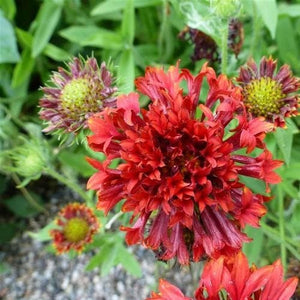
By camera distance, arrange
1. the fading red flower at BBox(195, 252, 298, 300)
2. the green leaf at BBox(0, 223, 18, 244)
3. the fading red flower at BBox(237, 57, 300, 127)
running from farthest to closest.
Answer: the green leaf at BBox(0, 223, 18, 244)
the fading red flower at BBox(237, 57, 300, 127)
the fading red flower at BBox(195, 252, 298, 300)

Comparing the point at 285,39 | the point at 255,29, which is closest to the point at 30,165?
the point at 255,29

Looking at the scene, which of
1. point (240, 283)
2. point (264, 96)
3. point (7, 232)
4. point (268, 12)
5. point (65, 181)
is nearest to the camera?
point (240, 283)

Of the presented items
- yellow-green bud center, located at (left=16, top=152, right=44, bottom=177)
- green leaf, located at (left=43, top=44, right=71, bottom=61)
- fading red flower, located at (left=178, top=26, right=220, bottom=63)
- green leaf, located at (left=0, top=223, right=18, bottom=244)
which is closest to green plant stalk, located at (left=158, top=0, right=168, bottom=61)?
fading red flower, located at (left=178, top=26, right=220, bottom=63)

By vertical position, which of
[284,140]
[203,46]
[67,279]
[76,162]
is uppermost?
[203,46]

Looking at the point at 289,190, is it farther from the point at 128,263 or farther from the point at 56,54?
the point at 56,54

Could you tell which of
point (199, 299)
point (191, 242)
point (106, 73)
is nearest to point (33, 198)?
point (106, 73)

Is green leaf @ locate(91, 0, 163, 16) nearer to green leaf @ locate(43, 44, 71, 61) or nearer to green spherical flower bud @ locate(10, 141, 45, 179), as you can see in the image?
green leaf @ locate(43, 44, 71, 61)

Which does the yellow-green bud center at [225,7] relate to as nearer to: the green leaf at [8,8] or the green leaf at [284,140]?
the green leaf at [284,140]
